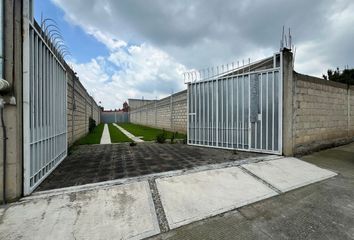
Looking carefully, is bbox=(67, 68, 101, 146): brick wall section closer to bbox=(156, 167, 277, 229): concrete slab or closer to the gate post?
bbox=(156, 167, 277, 229): concrete slab

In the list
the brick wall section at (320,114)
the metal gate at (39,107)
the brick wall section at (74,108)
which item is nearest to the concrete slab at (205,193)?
the metal gate at (39,107)

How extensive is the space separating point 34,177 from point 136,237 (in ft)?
7.10

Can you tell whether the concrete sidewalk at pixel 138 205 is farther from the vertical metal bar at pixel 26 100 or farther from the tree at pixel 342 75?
the tree at pixel 342 75

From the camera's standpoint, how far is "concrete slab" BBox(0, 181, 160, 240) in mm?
2094

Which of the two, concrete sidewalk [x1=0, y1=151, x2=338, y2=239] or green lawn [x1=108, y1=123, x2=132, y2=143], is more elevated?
green lawn [x1=108, y1=123, x2=132, y2=143]

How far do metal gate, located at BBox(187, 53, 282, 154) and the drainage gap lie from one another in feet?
12.8

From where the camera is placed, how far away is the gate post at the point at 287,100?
Result: 5266mm

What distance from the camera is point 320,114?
20.8 feet

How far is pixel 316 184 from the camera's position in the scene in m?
3.75

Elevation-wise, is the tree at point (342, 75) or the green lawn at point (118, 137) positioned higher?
Answer: the tree at point (342, 75)

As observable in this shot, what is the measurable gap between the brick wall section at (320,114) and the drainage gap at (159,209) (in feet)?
15.0

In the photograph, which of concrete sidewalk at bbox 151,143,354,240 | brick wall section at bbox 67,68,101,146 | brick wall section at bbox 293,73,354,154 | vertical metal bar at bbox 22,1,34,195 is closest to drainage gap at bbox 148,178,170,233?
concrete sidewalk at bbox 151,143,354,240

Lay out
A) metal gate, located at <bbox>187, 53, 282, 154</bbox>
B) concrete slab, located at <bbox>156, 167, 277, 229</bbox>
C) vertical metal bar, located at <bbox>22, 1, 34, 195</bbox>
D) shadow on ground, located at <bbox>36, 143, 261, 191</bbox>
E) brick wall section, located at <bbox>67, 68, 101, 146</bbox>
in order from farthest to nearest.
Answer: brick wall section, located at <bbox>67, 68, 101, 146</bbox>, metal gate, located at <bbox>187, 53, 282, 154</bbox>, shadow on ground, located at <bbox>36, 143, 261, 191</bbox>, vertical metal bar, located at <bbox>22, 1, 34, 195</bbox>, concrete slab, located at <bbox>156, 167, 277, 229</bbox>

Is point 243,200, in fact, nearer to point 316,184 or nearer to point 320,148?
point 316,184
